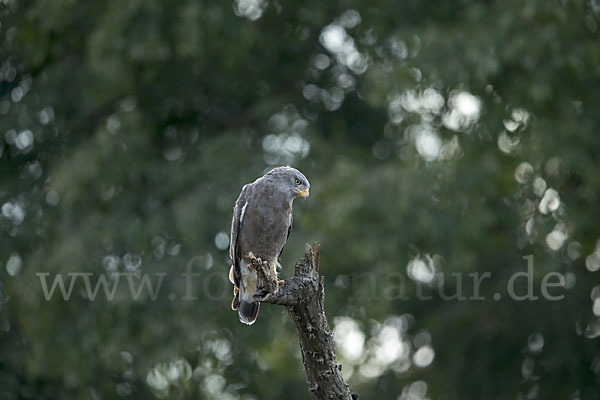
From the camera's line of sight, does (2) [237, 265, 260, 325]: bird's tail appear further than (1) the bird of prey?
Yes

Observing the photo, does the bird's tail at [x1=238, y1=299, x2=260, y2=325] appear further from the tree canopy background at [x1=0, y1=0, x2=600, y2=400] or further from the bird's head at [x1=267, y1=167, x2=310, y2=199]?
the tree canopy background at [x1=0, y1=0, x2=600, y2=400]

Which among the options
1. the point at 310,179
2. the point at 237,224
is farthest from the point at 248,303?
the point at 310,179

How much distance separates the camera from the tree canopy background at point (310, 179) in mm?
9609

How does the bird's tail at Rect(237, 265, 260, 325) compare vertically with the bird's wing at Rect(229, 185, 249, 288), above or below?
below

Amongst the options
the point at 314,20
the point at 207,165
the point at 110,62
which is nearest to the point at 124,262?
the point at 207,165

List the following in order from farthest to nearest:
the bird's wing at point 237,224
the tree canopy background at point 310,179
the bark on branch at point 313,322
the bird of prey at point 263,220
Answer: the tree canopy background at point 310,179 < the bird's wing at point 237,224 < the bird of prey at point 263,220 < the bark on branch at point 313,322

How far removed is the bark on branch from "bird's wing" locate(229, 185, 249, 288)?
51.2 inches

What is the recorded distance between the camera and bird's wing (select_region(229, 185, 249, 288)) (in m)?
6.63

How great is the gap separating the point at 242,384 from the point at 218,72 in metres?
3.81

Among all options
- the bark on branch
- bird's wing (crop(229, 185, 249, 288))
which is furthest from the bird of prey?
the bark on branch

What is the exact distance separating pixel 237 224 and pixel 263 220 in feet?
0.81

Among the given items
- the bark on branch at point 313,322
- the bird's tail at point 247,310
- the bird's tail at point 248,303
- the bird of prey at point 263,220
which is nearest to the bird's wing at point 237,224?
the bird of prey at point 263,220

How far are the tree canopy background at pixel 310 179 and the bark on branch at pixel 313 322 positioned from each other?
396cm

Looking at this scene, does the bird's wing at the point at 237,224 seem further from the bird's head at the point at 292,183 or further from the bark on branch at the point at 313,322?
the bark on branch at the point at 313,322
